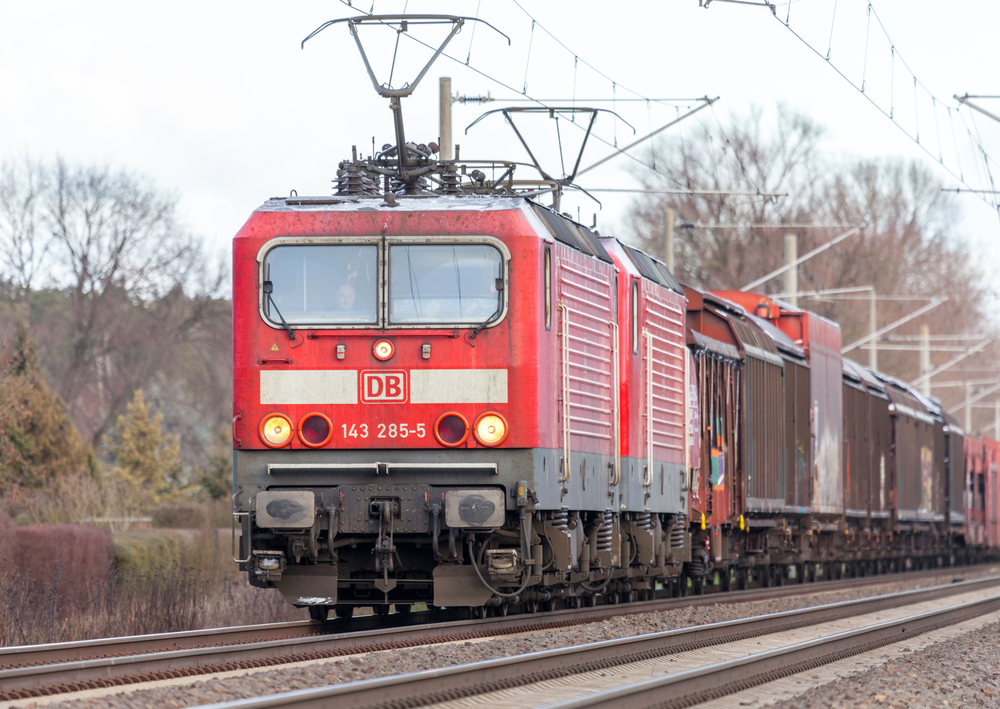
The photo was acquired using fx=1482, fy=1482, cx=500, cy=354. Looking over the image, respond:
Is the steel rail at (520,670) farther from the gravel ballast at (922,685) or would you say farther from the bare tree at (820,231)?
the bare tree at (820,231)

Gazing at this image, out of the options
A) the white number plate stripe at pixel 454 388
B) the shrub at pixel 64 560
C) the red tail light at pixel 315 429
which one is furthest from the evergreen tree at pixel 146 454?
the white number plate stripe at pixel 454 388

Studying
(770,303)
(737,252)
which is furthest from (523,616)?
(737,252)

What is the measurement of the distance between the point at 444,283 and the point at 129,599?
5328 millimetres

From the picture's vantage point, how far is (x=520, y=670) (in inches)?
355

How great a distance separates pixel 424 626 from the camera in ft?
37.6

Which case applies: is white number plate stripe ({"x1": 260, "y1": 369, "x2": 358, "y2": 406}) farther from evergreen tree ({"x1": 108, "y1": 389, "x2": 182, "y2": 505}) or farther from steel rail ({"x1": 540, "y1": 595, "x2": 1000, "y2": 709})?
evergreen tree ({"x1": 108, "y1": 389, "x2": 182, "y2": 505})

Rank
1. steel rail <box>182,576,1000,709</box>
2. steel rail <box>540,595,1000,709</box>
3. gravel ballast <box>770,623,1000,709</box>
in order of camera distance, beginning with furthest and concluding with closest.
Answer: gravel ballast <box>770,623,1000,709</box>, steel rail <box>540,595,1000,709</box>, steel rail <box>182,576,1000,709</box>

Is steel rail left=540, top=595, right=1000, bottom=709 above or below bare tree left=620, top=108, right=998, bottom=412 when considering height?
below

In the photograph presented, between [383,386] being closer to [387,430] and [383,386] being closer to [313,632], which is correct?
[387,430]

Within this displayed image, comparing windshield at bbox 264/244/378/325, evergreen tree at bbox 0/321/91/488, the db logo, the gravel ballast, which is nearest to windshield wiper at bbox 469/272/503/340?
the db logo

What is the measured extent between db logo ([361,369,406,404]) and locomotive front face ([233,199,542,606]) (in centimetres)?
1

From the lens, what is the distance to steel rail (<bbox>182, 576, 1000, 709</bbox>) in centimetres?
714

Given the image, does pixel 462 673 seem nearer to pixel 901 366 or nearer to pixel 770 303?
pixel 770 303

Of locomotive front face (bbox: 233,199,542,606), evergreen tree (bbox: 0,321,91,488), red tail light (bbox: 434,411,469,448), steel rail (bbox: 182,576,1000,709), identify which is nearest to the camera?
steel rail (bbox: 182,576,1000,709)
